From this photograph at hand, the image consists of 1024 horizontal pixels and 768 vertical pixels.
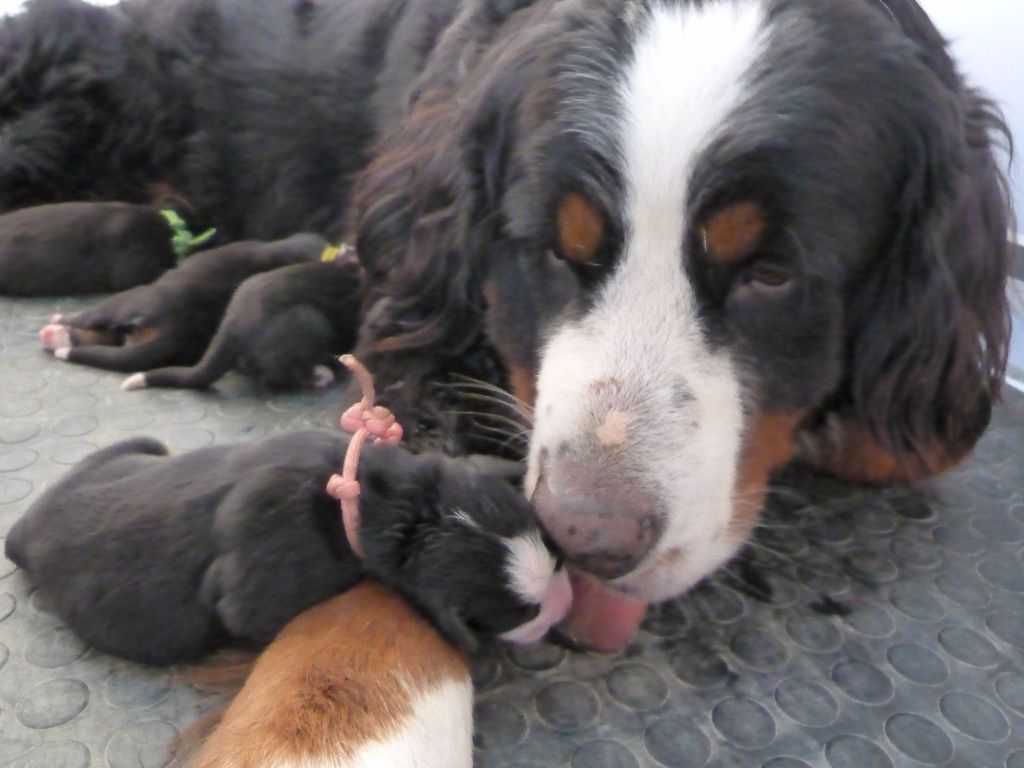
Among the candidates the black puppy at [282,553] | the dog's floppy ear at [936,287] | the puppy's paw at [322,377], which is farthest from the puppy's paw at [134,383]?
the dog's floppy ear at [936,287]

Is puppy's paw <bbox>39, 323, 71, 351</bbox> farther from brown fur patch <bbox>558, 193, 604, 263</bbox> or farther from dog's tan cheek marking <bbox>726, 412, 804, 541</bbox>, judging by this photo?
dog's tan cheek marking <bbox>726, 412, 804, 541</bbox>

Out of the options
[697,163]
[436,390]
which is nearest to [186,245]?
[436,390]

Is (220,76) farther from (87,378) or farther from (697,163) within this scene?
(697,163)

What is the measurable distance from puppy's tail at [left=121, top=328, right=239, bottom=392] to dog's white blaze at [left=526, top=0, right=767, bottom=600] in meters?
0.86

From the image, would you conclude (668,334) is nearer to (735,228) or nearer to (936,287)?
(735,228)

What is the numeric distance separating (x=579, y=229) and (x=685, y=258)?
162mm

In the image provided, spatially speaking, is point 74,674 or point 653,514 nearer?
point 653,514

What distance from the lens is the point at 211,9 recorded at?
2.98 metres

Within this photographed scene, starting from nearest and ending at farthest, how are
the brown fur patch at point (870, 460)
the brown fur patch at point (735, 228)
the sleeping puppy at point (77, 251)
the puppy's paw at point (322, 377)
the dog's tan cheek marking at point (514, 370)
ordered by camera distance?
the brown fur patch at point (735, 228)
the dog's tan cheek marking at point (514, 370)
the brown fur patch at point (870, 460)
the puppy's paw at point (322, 377)
the sleeping puppy at point (77, 251)

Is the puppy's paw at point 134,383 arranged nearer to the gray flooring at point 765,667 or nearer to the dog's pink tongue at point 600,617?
the gray flooring at point 765,667

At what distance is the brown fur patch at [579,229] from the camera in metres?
1.44

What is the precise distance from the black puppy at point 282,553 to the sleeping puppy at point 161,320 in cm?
80

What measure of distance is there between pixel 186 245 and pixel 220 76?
634 mm

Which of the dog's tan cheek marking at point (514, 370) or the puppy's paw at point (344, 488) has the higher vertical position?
the puppy's paw at point (344, 488)
